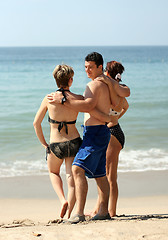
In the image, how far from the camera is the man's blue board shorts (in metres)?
3.81

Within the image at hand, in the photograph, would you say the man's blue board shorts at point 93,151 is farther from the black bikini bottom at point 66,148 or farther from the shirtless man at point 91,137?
the black bikini bottom at point 66,148

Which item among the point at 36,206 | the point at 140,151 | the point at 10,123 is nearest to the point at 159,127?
the point at 140,151

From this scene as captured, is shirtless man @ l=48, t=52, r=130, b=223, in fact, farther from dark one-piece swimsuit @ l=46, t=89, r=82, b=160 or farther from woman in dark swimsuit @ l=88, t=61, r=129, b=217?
woman in dark swimsuit @ l=88, t=61, r=129, b=217

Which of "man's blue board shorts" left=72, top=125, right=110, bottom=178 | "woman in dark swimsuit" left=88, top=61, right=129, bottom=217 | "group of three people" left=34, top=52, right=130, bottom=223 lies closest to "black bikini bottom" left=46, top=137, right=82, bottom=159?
"group of three people" left=34, top=52, right=130, bottom=223

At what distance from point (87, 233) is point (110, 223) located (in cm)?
36

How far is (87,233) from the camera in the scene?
335 centimetres

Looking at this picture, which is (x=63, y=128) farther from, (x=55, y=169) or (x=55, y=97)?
(x=55, y=169)

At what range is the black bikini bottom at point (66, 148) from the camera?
3916mm

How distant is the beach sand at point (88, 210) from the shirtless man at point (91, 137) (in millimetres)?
342

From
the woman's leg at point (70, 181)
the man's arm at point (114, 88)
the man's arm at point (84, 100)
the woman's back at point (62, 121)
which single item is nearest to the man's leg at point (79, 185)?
the woman's leg at point (70, 181)

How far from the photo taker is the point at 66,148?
3918 millimetres

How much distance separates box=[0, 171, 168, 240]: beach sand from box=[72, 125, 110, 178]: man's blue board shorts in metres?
0.51

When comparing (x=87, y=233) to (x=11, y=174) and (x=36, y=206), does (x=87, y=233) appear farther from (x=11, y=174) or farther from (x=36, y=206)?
(x=11, y=174)

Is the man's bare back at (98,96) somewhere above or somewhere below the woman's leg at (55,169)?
above
